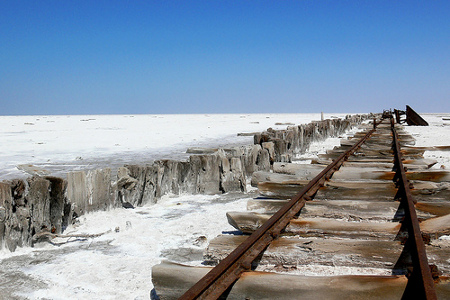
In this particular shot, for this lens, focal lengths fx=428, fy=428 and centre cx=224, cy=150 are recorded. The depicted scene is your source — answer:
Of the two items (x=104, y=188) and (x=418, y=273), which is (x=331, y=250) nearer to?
(x=418, y=273)

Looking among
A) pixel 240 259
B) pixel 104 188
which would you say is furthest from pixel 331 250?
pixel 104 188

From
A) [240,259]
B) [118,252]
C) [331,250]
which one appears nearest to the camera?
[240,259]

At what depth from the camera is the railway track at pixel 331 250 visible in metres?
2.21

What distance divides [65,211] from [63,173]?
4449 mm

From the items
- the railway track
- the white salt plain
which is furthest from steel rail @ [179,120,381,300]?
the white salt plain

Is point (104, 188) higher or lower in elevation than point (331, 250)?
higher

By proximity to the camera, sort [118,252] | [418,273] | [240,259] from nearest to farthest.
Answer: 1. [418,273]
2. [240,259]
3. [118,252]

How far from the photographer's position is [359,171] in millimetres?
6031

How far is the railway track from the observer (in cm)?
221

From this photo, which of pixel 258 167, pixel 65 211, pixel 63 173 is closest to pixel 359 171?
pixel 258 167

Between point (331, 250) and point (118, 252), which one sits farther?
point (118, 252)

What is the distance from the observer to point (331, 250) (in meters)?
2.90

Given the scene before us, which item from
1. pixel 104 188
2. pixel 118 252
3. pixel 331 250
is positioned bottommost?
pixel 118 252

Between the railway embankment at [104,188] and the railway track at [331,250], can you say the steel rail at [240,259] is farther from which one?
the railway embankment at [104,188]
